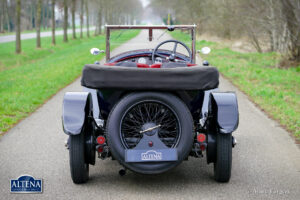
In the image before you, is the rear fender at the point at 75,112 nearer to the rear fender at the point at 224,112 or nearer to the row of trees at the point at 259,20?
the rear fender at the point at 224,112

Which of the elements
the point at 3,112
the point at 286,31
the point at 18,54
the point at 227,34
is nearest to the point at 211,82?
the point at 3,112

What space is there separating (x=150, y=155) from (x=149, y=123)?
0.34m

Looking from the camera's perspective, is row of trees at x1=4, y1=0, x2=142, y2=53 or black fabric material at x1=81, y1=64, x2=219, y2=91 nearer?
black fabric material at x1=81, y1=64, x2=219, y2=91

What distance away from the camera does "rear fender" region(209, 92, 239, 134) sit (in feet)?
14.6

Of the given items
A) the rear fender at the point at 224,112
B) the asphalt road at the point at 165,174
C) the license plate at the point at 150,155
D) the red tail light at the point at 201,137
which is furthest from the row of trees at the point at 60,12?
the license plate at the point at 150,155

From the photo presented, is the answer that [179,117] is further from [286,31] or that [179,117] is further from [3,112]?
[286,31]

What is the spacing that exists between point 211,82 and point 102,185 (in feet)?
5.01

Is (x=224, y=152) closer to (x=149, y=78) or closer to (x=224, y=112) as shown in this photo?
(x=224, y=112)

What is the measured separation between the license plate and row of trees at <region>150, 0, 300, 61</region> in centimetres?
1104

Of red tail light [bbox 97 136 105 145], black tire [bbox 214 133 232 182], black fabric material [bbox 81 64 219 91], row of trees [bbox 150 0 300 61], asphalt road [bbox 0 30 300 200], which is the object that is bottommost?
asphalt road [bbox 0 30 300 200]

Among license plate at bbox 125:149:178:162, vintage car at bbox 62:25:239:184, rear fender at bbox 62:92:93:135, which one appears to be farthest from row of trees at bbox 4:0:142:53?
license plate at bbox 125:149:178:162

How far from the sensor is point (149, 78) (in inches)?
171

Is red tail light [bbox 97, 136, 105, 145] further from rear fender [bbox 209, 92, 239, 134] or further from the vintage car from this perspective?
rear fender [bbox 209, 92, 239, 134]

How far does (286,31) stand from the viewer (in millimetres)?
16328
